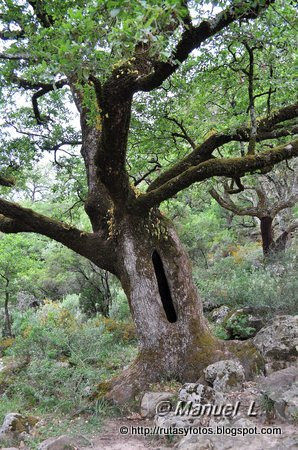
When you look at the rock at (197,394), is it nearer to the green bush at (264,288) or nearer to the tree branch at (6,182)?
the green bush at (264,288)

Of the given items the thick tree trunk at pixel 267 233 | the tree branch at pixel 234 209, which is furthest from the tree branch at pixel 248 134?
the thick tree trunk at pixel 267 233

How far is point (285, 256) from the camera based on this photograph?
35.6 feet

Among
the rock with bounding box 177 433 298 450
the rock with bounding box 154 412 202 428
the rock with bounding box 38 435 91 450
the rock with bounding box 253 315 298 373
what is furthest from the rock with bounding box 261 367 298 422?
the rock with bounding box 38 435 91 450

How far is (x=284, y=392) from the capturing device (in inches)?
162

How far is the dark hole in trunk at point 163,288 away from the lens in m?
6.24

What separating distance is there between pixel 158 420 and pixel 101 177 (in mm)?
3421

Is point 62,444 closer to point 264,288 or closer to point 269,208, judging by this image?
point 264,288

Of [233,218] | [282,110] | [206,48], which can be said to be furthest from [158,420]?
[233,218]

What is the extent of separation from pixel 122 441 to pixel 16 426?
5.03ft

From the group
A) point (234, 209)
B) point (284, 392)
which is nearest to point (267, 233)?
point (234, 209)

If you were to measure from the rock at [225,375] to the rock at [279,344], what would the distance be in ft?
1.56

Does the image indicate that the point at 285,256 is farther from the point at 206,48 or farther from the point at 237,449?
the point at 237,449

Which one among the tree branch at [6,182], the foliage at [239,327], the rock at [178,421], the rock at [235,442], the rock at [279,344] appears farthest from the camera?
the tree branch at [6,182]

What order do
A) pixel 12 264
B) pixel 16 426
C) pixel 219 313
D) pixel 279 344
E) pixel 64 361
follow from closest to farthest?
pixel 16 426, pixel 279 344, pixel 64 361, pixel 219 313, pixel 12 264
